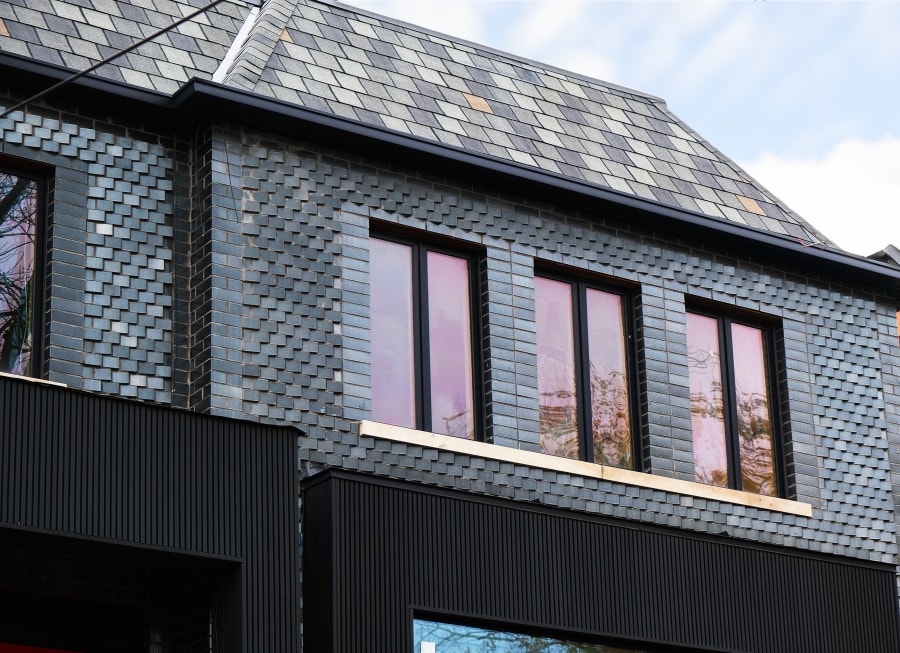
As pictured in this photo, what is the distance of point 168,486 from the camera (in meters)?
14.9

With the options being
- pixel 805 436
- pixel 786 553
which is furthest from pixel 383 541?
pixel 805 436

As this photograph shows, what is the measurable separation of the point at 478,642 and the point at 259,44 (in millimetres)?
6735

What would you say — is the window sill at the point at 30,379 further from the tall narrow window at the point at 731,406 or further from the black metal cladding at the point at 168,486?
the tall narrow window at the point at 731,406

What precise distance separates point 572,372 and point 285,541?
4718 millimetres

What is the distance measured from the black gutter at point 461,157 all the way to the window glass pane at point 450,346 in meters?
1.16

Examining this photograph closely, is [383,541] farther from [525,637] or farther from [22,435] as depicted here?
[22,435]

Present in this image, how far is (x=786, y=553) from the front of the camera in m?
18.7

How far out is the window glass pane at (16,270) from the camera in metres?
15.9

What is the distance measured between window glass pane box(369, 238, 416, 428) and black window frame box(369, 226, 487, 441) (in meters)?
0.05

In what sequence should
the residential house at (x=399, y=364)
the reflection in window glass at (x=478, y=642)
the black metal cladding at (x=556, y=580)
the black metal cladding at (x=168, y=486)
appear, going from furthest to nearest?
1. the reflection in window glass at (x=478, y=642)
2. the black metal cladding at (x=556, y=580)
3. the residential house at (x=399, y=364)
4. the black metal cladding at (x=168, y=486)

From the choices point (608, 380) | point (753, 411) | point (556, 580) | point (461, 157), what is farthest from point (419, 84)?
point (556, 580)

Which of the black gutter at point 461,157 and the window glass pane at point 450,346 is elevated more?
the black gutter at point 461,157

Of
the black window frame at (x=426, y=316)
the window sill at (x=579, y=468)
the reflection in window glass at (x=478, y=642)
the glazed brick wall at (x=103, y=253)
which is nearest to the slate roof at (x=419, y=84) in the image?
the glazed brick wall at (x=103, y=253)

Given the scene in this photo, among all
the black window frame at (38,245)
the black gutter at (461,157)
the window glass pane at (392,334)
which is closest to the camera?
the black window frame at (38,245)
